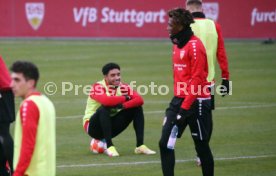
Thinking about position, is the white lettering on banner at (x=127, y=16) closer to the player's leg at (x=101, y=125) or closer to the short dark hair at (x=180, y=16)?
the player's leg at (x=101, y=125)

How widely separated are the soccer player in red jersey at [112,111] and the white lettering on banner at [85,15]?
24.0 meters

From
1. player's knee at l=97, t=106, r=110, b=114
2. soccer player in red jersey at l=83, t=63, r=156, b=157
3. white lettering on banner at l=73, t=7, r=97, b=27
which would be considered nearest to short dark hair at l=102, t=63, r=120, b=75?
soccer player in red jersey at l=83, t=63, r=156, b=157

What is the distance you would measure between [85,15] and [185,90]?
27813 millimetres

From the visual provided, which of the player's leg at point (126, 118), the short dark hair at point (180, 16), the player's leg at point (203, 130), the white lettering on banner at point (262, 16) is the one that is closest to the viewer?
the short dark hair at point (180, 16)

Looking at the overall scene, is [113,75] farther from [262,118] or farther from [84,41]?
[84,41]

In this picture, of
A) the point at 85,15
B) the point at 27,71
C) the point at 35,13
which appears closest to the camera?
the point at 27,71

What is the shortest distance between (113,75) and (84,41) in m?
24.5

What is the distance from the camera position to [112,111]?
1452 centimetres

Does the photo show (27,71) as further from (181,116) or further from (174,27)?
(174,27)

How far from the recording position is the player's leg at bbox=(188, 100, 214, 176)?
447 inches

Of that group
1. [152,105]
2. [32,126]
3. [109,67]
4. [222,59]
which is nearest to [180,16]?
[222,59]

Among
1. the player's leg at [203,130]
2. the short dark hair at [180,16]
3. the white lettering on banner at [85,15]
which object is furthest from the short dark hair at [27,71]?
the white lettering on banner at [85,15]

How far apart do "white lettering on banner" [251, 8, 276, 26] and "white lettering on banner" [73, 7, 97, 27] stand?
6523mm

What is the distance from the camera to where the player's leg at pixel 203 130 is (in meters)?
11.4
